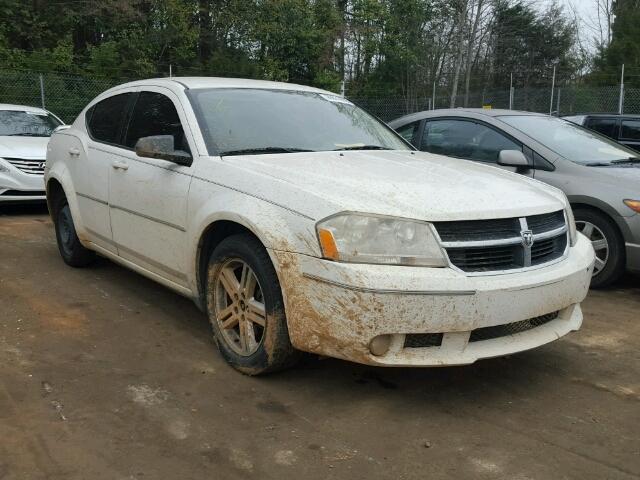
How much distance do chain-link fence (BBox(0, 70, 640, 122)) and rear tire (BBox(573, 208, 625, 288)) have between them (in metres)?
13.5

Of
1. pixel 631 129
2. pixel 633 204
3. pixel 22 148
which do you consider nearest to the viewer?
pixel 633 204

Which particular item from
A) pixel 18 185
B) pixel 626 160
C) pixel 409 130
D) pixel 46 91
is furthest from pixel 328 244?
pixel 46 91

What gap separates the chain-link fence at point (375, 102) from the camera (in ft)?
53.5

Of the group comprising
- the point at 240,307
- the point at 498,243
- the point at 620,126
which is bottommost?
the point at 240,307

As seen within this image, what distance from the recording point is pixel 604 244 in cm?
543

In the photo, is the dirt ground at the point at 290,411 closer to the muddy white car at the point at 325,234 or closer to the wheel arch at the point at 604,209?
the muddy white car at the point at 325,234

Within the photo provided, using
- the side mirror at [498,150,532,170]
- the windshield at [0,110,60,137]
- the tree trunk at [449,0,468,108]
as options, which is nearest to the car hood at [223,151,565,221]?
the side mirror at [498,150,532,170]

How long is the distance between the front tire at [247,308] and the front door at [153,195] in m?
0.36

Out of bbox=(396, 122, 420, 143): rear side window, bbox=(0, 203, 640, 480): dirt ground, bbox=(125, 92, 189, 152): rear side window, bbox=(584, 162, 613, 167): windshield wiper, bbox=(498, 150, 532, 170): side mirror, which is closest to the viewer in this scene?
bbox=(0, 203, 640, 480): dirt ground

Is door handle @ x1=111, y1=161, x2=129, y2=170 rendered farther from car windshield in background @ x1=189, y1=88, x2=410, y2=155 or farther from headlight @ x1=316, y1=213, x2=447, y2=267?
headlight @ x1=316, y1=213, x2=447, y2=267

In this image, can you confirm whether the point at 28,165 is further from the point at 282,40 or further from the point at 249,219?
the point at 282,40

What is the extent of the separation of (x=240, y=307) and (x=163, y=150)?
3.48 ft

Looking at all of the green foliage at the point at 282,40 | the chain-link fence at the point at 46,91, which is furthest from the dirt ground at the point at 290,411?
the green foliage at the point at 282,40

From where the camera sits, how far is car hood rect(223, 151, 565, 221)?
3.10 meters
